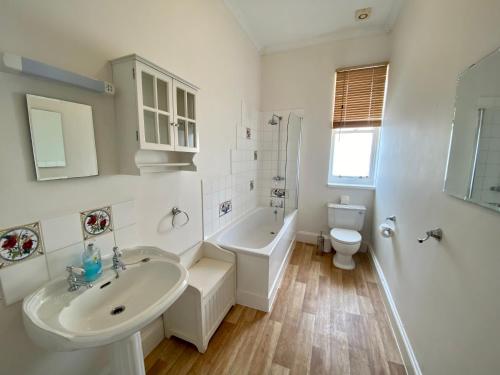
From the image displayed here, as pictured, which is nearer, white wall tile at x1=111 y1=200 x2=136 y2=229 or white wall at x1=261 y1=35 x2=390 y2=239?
white wall tile at x1=111 y1=200 x2=136 y2=229

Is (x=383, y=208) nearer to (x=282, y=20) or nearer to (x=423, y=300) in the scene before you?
(x=423, y=300)

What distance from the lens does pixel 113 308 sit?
972 mm

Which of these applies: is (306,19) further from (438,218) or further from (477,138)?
(438,218)

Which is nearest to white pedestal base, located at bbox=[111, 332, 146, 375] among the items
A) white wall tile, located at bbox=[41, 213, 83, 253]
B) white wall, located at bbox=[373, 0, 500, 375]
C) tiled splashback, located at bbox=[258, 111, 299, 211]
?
white wall tile, located at bbox=[41, 213, 83, 253]

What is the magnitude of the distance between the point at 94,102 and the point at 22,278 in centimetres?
84

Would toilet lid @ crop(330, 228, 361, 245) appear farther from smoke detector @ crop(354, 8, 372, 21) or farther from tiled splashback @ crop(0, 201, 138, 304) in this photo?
smoke detector @ crop(354, 8, 372, 21)

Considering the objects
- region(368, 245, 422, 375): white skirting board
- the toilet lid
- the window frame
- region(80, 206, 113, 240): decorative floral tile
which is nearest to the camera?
region(80, 206, 113, 240): decorative floral tile

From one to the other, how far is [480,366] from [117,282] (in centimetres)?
162

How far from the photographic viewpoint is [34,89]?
2.69 ft

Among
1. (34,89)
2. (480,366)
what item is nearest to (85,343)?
(34,89)

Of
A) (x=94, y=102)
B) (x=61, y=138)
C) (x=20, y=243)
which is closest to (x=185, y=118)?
(x=94, y=102)

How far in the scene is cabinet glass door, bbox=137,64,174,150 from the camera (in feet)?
3.51

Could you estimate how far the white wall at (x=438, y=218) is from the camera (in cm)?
81

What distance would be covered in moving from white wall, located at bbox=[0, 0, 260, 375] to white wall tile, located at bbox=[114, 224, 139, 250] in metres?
0.06
